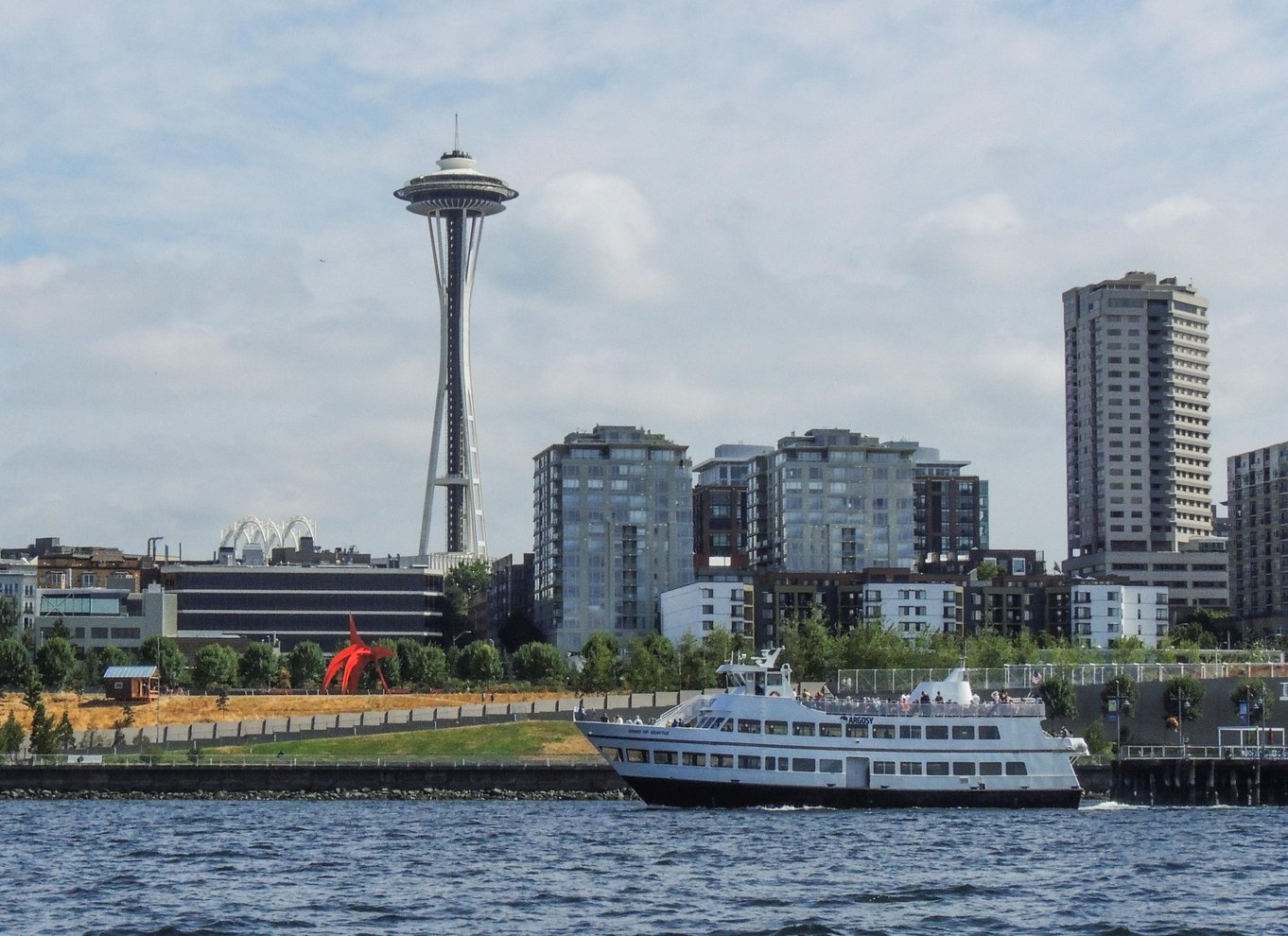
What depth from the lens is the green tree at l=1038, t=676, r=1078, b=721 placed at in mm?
170250

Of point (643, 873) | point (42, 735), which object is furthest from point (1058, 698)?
point (643, 873)

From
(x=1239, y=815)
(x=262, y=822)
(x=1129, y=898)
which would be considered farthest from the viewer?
(x=1239, y=815)

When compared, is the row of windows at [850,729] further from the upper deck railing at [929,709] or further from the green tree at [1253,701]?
the green tree at [1253,701]

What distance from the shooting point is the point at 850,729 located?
420 ft

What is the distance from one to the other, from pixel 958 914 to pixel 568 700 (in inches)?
4531

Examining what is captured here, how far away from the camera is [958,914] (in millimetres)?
78125

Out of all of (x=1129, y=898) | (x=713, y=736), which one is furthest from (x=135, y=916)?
(x=713, y=736)

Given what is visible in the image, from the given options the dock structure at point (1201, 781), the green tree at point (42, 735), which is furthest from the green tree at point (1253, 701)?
the green tree at point (42, 735)

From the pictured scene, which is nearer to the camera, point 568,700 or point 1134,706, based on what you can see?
point 1134,706

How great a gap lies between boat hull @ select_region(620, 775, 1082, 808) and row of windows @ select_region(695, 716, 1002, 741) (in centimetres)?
311

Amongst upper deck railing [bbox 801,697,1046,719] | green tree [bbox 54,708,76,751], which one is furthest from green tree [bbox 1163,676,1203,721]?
green tree [bbox 54,708,76,751]

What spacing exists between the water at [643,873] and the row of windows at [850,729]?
4710 mm

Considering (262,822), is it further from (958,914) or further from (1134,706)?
(1134,706)

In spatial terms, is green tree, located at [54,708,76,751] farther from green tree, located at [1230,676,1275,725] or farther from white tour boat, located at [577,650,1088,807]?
green tree, located at [1230,676,1275,725]
